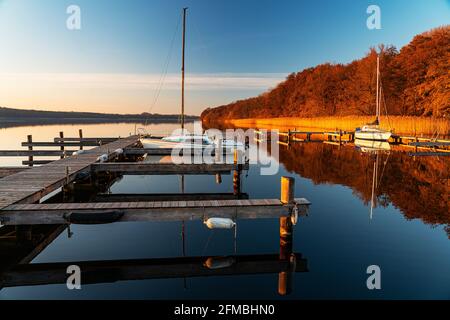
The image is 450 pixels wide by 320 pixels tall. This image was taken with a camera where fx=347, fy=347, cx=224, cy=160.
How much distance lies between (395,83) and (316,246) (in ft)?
A: 200

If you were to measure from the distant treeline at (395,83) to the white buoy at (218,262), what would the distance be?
47.1 m

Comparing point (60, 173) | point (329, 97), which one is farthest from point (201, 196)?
point (329, 97)

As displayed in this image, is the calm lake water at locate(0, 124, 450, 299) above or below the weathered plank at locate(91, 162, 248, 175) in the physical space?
below

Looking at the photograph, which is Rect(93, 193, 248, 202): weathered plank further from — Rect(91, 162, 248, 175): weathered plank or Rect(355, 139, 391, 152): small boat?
Rect(355, 139, 391, 152): small boat

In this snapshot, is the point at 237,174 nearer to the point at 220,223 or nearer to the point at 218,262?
the point at 218,262

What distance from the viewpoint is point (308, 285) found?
8.55 meters

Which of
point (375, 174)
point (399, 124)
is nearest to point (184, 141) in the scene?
point (375, 174)

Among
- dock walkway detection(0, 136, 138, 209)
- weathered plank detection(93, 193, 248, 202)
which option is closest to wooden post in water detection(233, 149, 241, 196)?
weathered plank detection(93, 193, 248, 202)

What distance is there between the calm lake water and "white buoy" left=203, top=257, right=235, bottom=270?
446mm

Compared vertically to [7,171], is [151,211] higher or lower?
lower

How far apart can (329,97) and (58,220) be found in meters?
83.2

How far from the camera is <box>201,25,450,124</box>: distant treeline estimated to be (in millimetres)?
49188

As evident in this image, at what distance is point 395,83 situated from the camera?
6256cm
